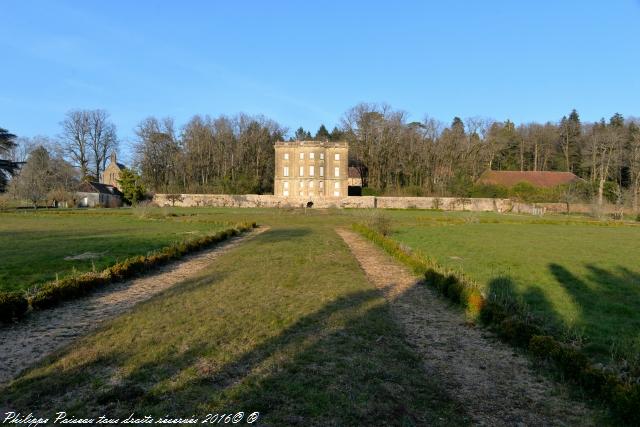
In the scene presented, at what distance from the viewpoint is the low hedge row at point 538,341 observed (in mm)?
5297

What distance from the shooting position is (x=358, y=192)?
80750 millimetres

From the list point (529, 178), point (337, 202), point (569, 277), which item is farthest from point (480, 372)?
point (529, 178)

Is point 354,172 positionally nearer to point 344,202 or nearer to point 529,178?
point 344,202

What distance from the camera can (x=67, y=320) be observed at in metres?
9.58

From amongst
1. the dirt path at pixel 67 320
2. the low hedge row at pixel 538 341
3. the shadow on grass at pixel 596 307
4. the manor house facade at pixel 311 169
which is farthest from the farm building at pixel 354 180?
the low hedge row at pixel 538 341

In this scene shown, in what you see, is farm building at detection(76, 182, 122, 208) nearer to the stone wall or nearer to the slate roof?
the stone wall

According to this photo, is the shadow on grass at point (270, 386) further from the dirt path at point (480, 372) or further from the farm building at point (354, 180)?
the farm building at point (354, 180)

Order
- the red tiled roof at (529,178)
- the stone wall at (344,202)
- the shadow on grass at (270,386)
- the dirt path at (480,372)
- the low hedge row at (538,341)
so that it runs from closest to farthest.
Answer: the shadow on grass at (270,386) → the low hedge row at (538,341) → the dirt path at (480,372) → the stone wall at (344,202) → the red tiled roof at (529,178)

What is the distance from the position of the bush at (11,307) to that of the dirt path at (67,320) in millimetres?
214

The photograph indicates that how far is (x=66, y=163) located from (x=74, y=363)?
79.0m

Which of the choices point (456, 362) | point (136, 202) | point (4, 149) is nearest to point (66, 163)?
point (136, 202)

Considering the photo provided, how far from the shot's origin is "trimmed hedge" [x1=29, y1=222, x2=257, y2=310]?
418 inches

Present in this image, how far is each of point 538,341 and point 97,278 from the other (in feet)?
36.4

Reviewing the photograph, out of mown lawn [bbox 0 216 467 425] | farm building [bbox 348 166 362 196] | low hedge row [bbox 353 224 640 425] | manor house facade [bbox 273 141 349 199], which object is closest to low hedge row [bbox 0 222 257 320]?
mown lawn [bbox 0 216 467 425]
